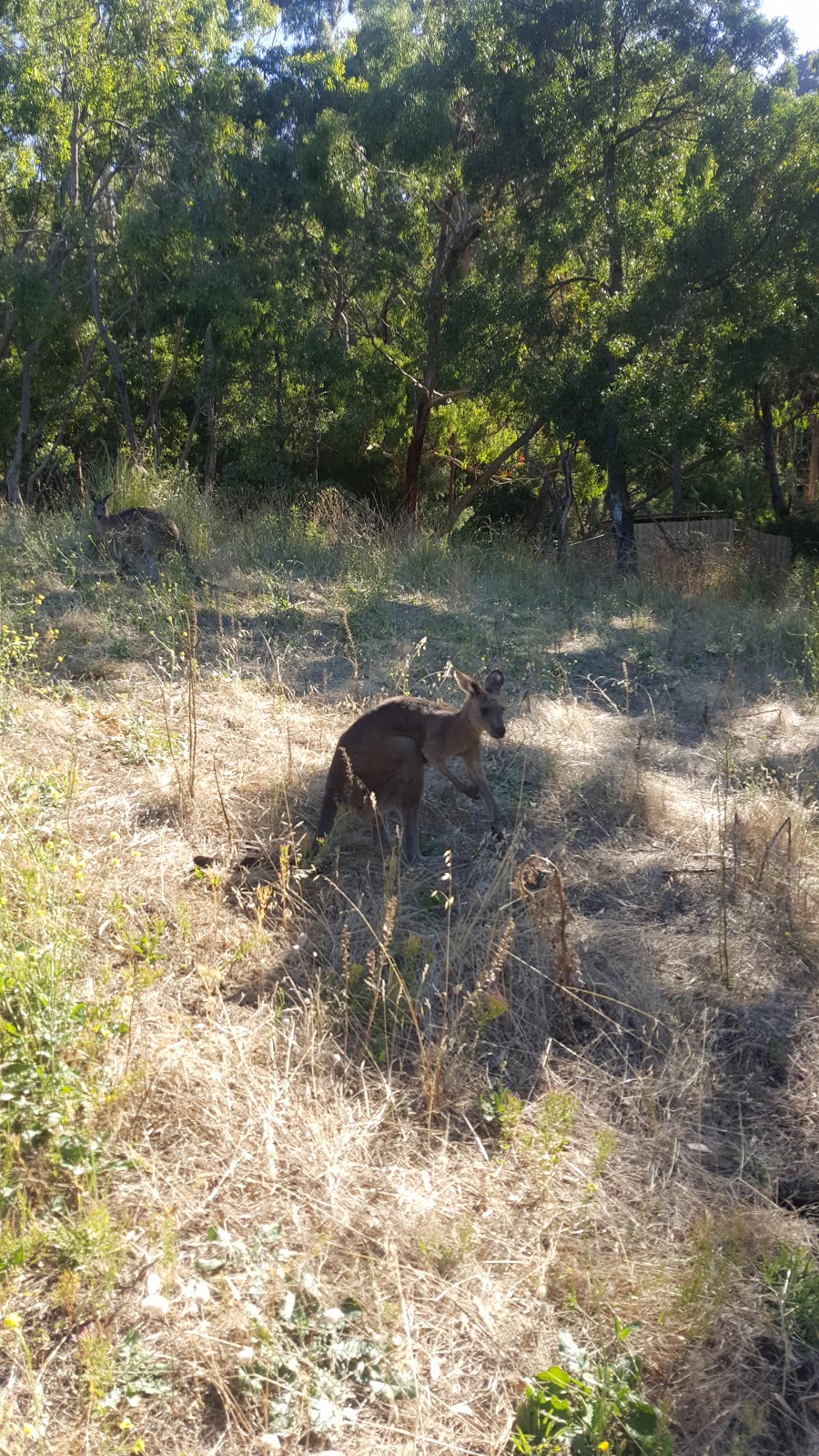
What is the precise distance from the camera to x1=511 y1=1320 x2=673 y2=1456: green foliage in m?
2.98

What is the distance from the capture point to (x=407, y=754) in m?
6.07

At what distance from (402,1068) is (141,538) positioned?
8387 millimetres

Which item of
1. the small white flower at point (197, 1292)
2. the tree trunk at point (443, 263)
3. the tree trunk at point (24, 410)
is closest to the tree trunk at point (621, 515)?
the tree trunk at point (443, 263)

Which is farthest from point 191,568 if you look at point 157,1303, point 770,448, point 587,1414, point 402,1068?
point 770,448

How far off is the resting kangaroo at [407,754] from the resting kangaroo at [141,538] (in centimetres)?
539

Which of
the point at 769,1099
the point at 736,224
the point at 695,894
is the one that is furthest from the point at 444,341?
the point at 769,1099

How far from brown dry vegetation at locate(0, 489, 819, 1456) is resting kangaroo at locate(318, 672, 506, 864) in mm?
290

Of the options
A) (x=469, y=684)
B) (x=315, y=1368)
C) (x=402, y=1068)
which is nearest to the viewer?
(x=315, y=1368)

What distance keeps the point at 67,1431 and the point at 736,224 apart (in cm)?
1596

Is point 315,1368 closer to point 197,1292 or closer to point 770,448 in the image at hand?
point 197,1292

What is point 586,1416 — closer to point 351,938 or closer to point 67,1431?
point 67,1431

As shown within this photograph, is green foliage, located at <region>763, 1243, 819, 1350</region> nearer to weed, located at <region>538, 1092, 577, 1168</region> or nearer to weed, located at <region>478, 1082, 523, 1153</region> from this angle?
weed, located at <region>538, 1092, 577, 1168</region>

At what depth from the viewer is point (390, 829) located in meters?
6.19

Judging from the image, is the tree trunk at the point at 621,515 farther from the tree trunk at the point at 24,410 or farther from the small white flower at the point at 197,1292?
the small white flower at the point at 197,1292
